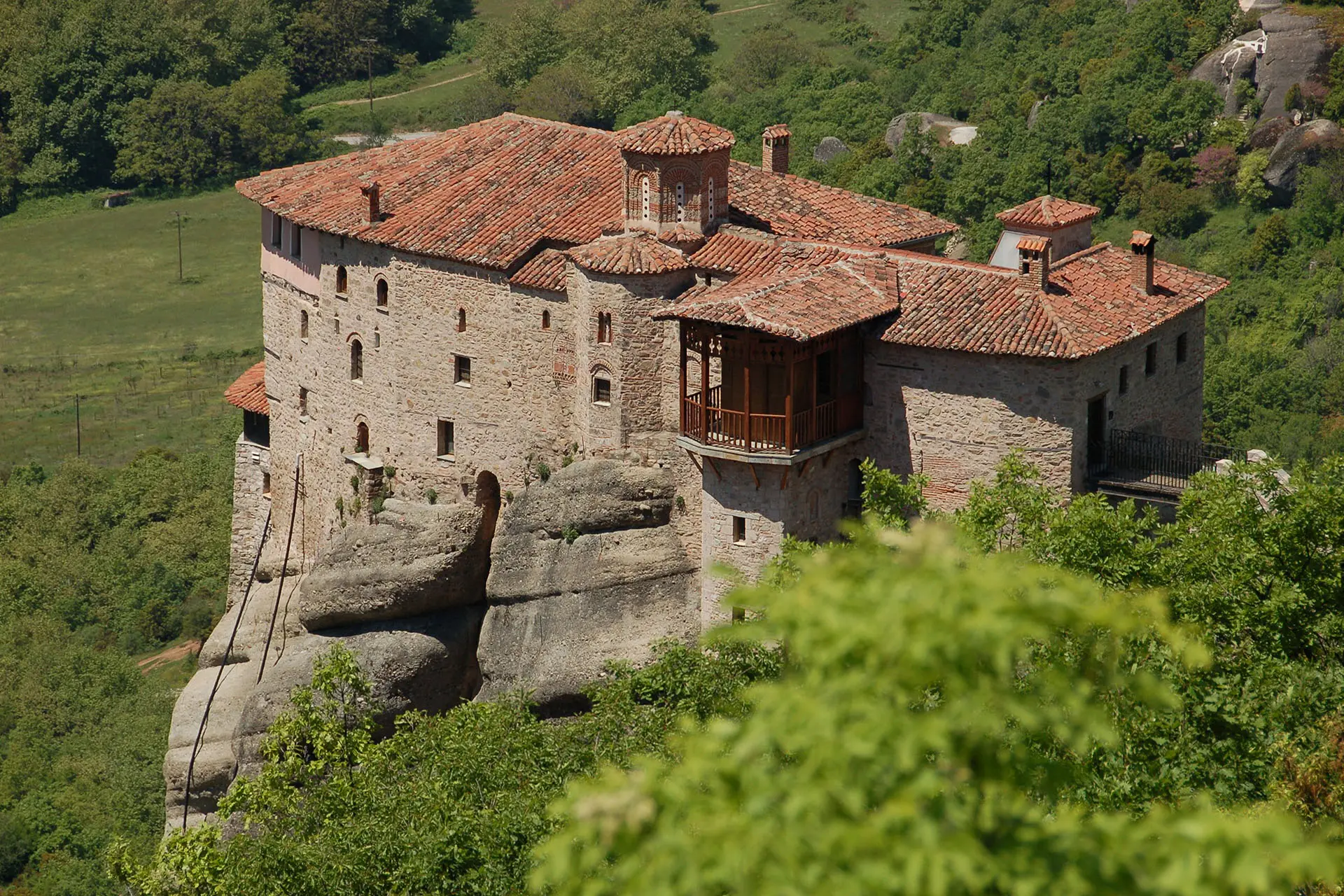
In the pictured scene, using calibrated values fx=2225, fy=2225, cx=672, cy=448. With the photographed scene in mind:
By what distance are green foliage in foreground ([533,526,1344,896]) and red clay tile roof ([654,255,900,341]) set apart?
880 inches

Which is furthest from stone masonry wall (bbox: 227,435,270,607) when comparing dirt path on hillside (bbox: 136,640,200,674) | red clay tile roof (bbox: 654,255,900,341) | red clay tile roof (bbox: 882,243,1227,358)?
dirt path on hillside (bbox: 136,640,200,674)

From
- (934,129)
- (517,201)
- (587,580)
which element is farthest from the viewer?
(934,129)

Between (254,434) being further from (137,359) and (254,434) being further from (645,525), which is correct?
(137,359)

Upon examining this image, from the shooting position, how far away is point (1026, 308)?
3819 cm

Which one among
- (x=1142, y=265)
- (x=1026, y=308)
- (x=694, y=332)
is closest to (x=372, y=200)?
(x=694, y=332)

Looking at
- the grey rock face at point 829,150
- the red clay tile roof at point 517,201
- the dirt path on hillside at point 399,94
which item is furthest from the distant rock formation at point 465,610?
the dirt path on hillside at point 399,94

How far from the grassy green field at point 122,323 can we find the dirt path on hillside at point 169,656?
16503mm

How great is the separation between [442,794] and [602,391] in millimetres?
11022

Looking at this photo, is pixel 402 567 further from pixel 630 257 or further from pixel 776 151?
pixel 776 151

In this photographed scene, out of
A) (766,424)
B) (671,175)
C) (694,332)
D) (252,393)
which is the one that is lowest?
(252,393)

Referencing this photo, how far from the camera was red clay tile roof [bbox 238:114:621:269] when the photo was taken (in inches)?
1730

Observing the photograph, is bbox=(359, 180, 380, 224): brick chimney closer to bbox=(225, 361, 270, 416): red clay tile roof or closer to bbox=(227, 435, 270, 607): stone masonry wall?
bbox=(225, 361, 270, 416): red clay tile roof

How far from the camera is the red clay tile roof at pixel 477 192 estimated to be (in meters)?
43.9

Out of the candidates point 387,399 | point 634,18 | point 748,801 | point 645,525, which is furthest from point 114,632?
point 748,801
